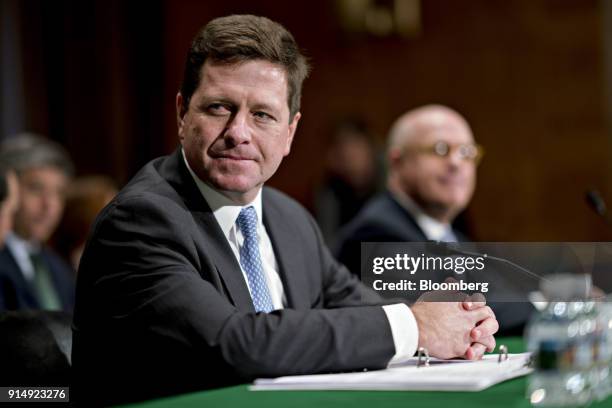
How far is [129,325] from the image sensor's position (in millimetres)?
2133

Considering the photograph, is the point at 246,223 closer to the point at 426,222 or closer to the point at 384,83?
the point at 426,222

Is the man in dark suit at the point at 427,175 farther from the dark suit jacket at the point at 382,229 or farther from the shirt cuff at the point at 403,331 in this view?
the shirt cuff at the point at 403,331

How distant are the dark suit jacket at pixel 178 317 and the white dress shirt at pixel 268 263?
0.02 metres

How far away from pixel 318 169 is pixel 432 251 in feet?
21.3

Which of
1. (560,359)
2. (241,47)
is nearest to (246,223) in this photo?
(241,47)

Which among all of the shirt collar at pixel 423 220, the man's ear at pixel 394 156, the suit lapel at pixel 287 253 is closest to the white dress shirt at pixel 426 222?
the shirt collar at pixel 423 220

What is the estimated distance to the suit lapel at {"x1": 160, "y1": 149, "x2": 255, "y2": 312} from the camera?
2.28m

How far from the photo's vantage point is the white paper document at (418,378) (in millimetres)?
1816

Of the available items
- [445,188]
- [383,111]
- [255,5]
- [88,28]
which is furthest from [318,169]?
[445,188]

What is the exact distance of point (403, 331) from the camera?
2.11 m

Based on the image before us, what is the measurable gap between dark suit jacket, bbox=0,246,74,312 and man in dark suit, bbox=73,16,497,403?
62.0 inches

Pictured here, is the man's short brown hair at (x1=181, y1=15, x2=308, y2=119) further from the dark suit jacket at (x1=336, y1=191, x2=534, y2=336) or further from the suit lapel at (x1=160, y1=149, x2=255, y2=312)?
the dark suit jacket at (x1=336, y1=191, x2=534, y2=336)

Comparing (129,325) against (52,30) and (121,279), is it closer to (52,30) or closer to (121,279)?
(121,279)

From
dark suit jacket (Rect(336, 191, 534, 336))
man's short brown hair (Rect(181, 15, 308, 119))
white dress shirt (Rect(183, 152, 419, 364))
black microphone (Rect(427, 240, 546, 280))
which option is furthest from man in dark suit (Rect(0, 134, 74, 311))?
black microphone (Rect(427, 240, 546, 280))
